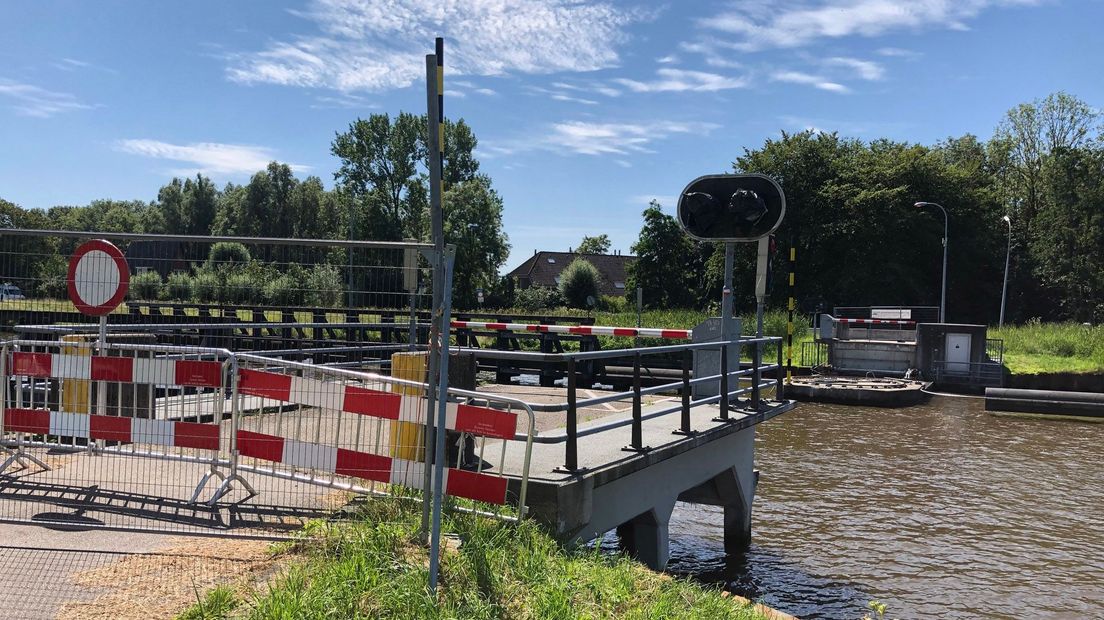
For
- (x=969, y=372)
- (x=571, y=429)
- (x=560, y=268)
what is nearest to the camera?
(x=571, y=429)

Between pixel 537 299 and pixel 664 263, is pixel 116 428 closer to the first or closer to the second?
pixel 664 263

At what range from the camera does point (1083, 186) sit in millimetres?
52406

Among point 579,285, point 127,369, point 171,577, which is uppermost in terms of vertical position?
point 579,285

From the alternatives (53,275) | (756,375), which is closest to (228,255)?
(53,275)

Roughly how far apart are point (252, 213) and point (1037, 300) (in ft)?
217

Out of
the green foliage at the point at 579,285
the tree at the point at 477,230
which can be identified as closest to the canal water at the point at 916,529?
the tree at the point at 477,230

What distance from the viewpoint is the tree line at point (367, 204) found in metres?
63.2

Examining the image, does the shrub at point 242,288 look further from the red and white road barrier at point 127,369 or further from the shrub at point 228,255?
the red and white road barrier at point 127,369

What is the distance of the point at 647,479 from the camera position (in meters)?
7.57

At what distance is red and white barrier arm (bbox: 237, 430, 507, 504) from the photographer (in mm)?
5594

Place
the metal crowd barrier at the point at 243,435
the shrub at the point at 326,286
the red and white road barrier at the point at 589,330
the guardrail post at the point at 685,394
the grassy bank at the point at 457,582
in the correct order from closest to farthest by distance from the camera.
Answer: the grassy bank at the point at 457,582
the metal crowd barrier at the point at 243,435
the guardrail post at the point at 685,394
the shrub at the point at 326,286
the red and white road barrier at the point at 589,330

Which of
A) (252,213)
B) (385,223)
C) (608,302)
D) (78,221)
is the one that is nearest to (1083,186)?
(608,302)

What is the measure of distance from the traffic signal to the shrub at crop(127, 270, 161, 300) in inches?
218

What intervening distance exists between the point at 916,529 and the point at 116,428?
30.0 ft
